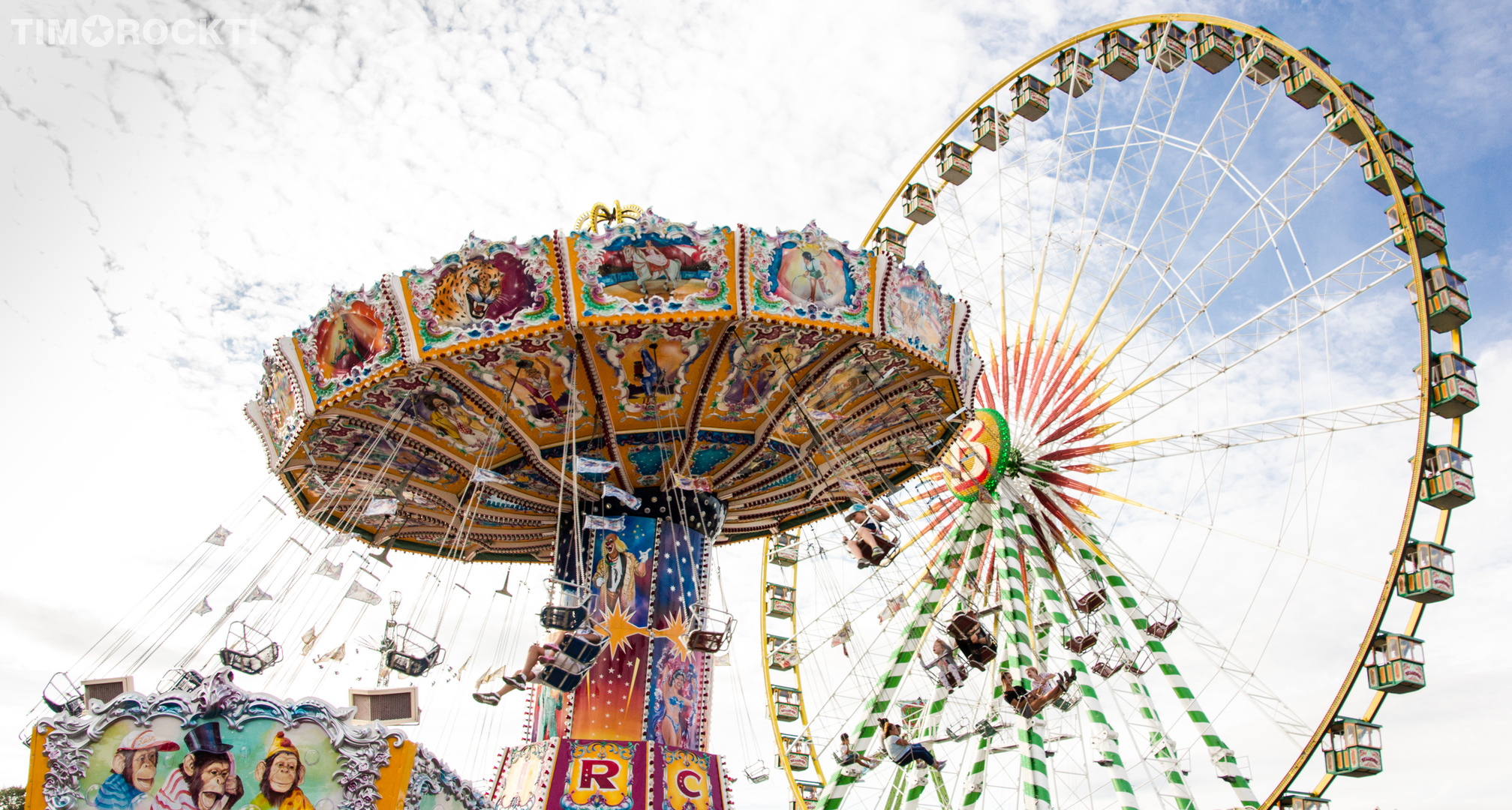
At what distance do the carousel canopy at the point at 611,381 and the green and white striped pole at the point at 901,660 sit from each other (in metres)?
2.46

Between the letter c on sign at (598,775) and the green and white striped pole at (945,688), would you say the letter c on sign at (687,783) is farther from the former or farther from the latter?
the green and white striped pole at (945,688)

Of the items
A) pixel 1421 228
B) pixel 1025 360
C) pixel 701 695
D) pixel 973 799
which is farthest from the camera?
pixel 1025 360

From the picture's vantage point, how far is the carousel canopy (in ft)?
40.4

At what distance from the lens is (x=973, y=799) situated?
16750 mm

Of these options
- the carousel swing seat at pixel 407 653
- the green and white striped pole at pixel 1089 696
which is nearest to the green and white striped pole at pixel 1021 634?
the green and white striped pole at pixel 1089 696

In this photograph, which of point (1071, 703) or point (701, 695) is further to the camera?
point (1071, 703)

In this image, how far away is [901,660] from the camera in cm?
1823

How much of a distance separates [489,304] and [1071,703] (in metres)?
10.2

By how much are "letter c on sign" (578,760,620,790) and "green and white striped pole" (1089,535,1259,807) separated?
8273 mm

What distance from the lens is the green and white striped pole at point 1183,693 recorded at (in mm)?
15586

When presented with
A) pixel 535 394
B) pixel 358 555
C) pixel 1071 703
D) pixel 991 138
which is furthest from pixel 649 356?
pixel 991 138

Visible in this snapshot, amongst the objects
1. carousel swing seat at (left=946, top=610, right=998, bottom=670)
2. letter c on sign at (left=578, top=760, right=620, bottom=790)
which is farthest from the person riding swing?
letter c on sign at (left=578, top=760, right=620, bottom=790)

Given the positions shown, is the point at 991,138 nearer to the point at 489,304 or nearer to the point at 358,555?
the point at 489,304

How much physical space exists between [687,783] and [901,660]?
5976 mm
